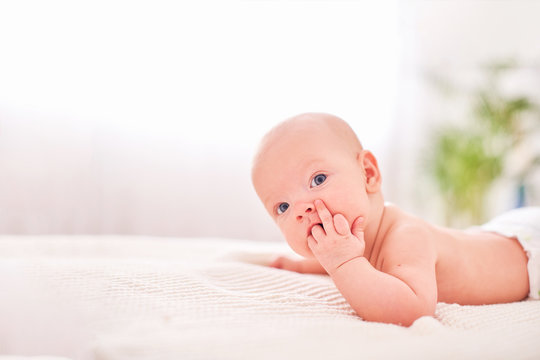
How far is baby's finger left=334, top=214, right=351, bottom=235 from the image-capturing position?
0.96 m

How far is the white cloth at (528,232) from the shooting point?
4.09 feet

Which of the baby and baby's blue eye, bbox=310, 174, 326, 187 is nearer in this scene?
the baby

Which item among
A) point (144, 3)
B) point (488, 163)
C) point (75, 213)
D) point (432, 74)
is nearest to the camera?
point (75, 213)

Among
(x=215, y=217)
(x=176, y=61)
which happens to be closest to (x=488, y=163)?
(x=215, y=217)

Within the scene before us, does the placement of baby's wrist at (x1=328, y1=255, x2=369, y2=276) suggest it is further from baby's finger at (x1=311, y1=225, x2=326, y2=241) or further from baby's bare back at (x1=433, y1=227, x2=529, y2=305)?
baby's bare back at (x1=433, y1=227, x2=529, y2=305)

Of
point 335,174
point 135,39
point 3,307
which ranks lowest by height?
point 3,307

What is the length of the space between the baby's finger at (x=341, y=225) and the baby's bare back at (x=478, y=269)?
292 millimetres

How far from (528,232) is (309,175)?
684 mm

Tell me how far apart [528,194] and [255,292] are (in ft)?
9.07

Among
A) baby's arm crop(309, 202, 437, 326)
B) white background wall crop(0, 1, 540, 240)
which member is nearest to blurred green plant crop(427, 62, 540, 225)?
white background wall crop(0, 1, 540, 240)

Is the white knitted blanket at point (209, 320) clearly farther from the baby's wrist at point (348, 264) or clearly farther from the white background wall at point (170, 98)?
the white background wall at point (170, 98)

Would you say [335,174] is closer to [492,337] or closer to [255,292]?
[255,292]

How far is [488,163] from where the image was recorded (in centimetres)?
305

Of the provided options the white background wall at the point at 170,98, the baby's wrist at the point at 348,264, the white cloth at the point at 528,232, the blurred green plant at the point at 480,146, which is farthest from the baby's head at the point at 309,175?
the blurred green plant at the point at 480,146
